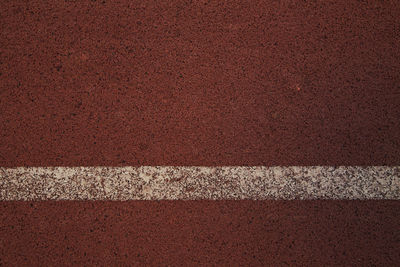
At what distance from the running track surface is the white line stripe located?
54 millimetres

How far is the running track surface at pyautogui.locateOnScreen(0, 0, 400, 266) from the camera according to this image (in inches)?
78.7

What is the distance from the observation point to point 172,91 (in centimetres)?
206

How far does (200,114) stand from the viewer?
2.05 m

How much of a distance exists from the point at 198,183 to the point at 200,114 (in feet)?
1.59

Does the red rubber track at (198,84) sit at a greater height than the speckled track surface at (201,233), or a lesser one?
greater

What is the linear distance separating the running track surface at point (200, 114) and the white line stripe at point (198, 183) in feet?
0.18

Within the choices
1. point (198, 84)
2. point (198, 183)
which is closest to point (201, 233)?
point (198, 183)

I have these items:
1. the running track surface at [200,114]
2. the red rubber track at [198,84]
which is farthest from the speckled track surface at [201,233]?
the red rubber track at [198,84]

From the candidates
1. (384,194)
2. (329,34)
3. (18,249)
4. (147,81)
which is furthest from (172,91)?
(384,194)

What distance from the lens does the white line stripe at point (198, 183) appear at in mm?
1979

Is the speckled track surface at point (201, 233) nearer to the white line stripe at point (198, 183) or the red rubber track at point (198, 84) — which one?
the white line stripe at point (198, 183)

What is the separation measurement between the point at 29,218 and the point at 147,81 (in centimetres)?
124

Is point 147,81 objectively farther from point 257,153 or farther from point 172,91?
point 257,153

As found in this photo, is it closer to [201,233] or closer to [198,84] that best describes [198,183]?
[201,233]
